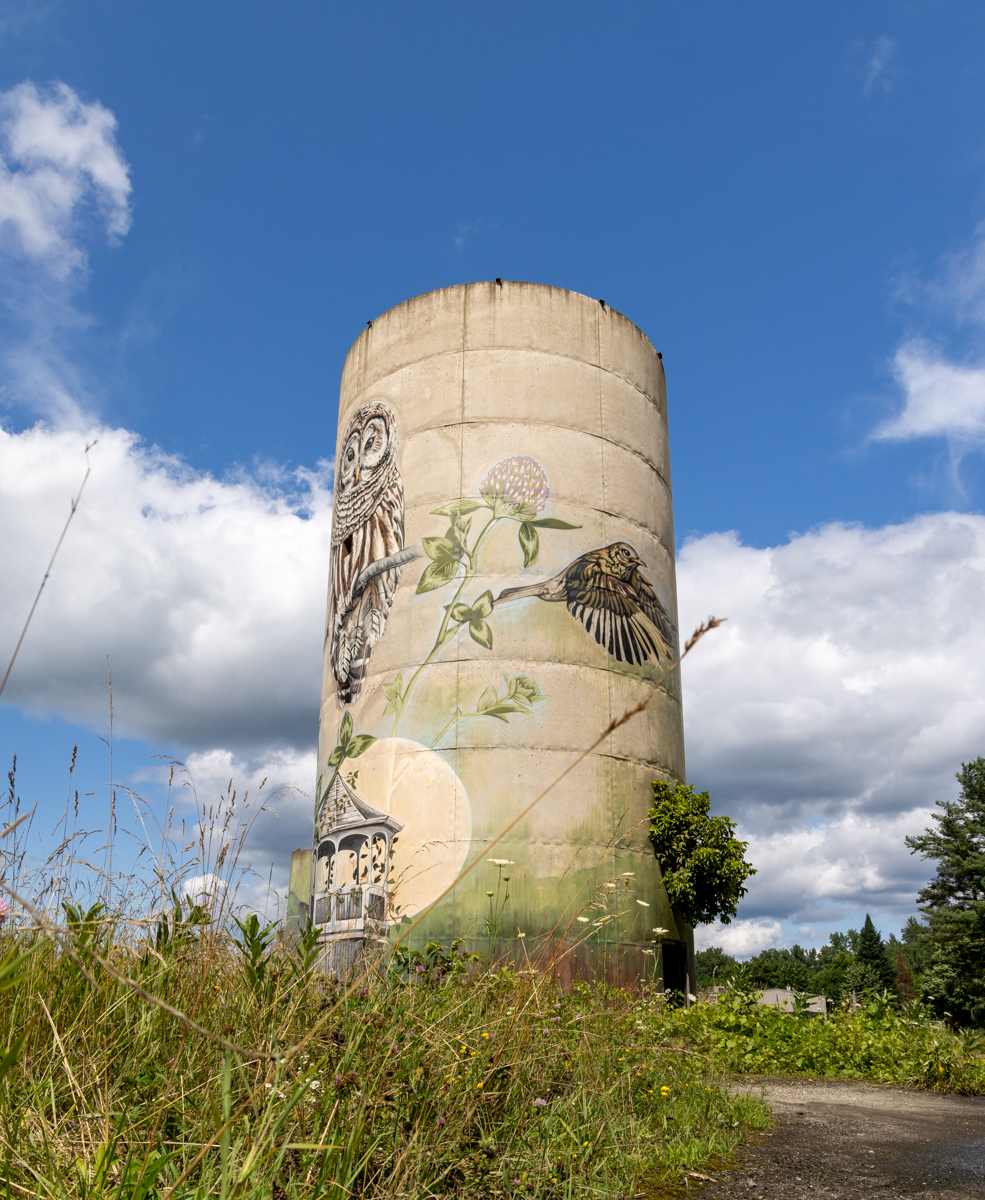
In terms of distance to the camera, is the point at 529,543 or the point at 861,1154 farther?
the point at 529,543

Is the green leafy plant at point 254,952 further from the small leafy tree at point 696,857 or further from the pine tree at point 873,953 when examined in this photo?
the pine tree at point 873,953

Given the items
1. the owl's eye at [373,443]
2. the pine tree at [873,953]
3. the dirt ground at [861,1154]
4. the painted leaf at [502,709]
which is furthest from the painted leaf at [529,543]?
the pine tree at [873,953]

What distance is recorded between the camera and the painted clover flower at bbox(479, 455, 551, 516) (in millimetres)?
14781

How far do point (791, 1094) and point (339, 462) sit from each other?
13818 mm

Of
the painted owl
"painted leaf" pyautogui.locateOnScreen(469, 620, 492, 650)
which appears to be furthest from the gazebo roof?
"painted leaf" pyautogui.locateOnScreen(469, 620, 492, 650)

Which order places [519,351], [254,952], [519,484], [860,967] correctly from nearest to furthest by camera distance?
1. [254,952]
2. [519,484]
3. [519,351]
4. [860,967]

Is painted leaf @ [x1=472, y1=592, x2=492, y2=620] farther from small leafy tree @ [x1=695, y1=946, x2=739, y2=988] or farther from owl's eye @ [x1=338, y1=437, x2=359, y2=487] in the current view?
small leafy tree @ [x1=695, y1=946, x2=739, y2=988]

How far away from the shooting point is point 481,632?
1409cm

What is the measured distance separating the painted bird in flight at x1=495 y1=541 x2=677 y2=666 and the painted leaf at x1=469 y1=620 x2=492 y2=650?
462mm

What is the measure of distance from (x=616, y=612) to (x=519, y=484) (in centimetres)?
275

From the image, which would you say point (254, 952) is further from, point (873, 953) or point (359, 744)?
point (873, 953)

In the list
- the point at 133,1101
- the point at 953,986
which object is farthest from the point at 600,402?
the point at 953,986

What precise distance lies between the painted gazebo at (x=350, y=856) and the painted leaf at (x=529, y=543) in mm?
4715

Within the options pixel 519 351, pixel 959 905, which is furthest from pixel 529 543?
pixel 959 905
